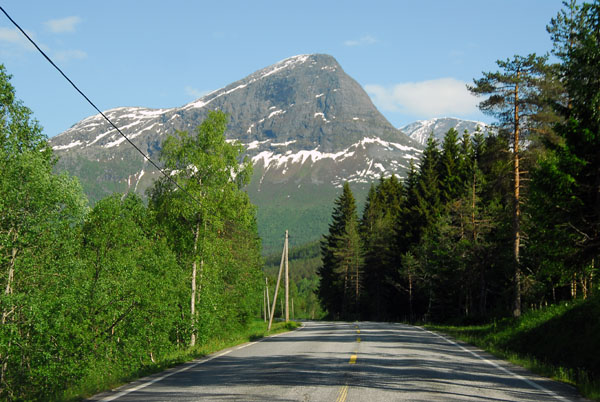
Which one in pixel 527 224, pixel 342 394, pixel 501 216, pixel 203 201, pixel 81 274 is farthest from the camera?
pixel 501 216

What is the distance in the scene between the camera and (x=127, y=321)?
67.3 ft

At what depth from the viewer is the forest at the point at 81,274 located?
1741 cm

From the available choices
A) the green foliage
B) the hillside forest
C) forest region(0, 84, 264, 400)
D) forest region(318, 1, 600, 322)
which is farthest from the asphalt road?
the green foliage

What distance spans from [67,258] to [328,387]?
12612 millimetres

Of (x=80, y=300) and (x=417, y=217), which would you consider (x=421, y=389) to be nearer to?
(x=80, y=300)

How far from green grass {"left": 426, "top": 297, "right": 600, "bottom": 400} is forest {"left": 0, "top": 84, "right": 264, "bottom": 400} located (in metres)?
9.61

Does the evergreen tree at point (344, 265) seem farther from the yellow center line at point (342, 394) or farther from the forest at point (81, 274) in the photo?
the yellow center line at point (342, 394)

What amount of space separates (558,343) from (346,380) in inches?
345

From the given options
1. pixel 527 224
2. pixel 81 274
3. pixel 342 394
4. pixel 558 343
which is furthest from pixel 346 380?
pixel 527 224

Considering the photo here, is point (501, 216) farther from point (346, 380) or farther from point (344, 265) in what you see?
point (344, 265)

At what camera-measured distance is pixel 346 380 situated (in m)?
10.8

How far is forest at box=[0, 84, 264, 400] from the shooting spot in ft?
57.1

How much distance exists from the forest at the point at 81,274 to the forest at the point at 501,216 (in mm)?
13054

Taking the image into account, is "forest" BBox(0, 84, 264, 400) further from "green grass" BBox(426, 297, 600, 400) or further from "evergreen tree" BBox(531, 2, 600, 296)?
"evergreen tree" BBox(531, 2, 600, 296)
